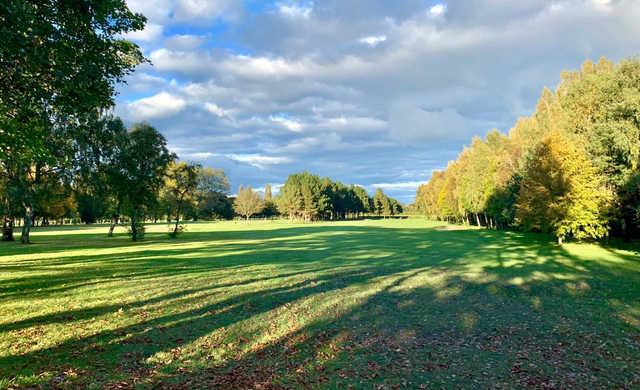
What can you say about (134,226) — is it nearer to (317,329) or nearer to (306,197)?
(317,329)

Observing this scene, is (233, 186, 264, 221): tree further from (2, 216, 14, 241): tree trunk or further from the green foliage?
(2, 216, 14, 241): tree trunk

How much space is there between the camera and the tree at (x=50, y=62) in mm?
11718

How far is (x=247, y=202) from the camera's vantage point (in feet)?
501

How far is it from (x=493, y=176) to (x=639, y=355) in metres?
62.5

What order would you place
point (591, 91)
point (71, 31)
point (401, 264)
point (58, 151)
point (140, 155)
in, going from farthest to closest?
1. point (140, 155)
2. point (591, 91)
3. point (58, 151)
4. point (401, 264)
5. point (71, 31)

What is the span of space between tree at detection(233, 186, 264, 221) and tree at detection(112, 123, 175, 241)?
10013cm

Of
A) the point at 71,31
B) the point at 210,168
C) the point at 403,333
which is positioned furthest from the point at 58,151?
the point at 210,168

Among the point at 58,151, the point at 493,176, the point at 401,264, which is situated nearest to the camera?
the point at 401,264

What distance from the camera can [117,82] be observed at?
649 inches

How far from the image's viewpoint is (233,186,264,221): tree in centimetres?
15212

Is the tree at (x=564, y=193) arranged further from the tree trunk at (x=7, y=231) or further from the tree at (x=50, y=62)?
the tree trunk at (x=7, y=231)

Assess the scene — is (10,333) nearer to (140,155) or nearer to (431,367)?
(431,367)

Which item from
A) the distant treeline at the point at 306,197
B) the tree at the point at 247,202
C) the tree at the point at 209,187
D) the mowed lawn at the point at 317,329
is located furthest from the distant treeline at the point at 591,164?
the tree at the point at 247,202

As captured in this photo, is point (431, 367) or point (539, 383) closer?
point (539, 383)
